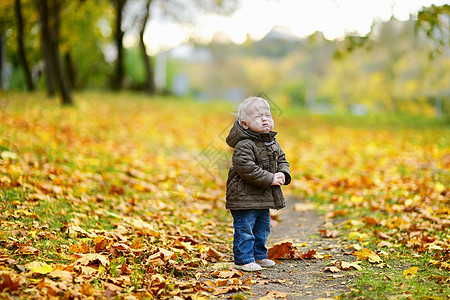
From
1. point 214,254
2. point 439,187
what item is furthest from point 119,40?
point 214,254

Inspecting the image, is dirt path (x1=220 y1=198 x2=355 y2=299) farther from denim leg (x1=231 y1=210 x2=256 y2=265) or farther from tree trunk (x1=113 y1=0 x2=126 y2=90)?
tree trunk (x1=113 y1=0 x2=126 y2=90)

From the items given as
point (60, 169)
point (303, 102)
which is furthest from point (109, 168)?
point (303, 102)

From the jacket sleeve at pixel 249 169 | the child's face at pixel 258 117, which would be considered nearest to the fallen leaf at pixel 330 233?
the jacket sleeve at pixel 249 169

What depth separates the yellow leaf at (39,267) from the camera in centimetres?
313

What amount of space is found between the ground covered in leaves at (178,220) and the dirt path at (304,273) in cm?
2

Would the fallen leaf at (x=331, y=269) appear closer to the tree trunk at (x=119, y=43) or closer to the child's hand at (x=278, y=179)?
the child's hand at (x=278, y=179)

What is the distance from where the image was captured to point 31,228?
13.4ft

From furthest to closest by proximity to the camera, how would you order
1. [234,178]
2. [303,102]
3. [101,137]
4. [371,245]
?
1. [303,102]
2. [101,137]
3. [371,245]
4. [234,178]

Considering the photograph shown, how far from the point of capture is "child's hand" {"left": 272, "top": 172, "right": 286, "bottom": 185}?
3789 millimetres

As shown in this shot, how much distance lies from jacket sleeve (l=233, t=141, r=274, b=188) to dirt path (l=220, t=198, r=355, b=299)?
0.78m

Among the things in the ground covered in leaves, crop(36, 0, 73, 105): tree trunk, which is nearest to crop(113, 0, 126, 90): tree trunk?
crop(36, 0, 73, 105): tree trunk

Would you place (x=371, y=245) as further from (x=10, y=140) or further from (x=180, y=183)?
(x=10, y=140)

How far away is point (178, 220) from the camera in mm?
5434

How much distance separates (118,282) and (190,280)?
61 centimetres
